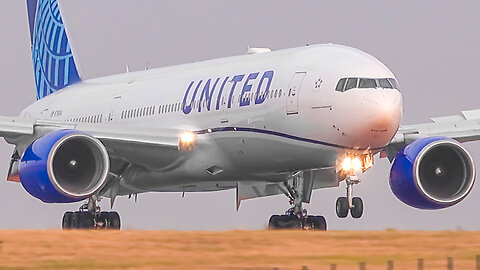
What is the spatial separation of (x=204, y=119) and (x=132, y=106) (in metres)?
5.13

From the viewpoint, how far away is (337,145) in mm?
35844

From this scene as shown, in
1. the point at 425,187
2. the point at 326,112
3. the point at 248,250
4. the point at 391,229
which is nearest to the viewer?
the point at 248,250

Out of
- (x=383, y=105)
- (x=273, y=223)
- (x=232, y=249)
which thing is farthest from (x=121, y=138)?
(x=232, y=249)

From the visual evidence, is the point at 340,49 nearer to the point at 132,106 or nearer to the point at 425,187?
the point at 425,187

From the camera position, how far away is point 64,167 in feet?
124

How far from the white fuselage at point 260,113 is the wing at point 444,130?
3309mm

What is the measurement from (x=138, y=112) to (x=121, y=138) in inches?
203

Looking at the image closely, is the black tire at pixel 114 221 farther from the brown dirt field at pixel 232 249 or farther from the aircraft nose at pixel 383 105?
the brown dirt field at pixel 232 249

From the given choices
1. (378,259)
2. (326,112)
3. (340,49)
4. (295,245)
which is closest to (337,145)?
(326,112)

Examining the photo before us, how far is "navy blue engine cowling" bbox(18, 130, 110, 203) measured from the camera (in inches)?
1431

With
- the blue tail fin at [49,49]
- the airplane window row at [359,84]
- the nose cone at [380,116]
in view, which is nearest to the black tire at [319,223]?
the nose cone at [380,116]

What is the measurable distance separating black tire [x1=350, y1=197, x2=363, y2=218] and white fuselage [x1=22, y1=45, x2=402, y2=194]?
114 cm

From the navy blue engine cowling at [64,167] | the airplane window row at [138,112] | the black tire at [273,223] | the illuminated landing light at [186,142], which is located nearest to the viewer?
the navy blue engine cowling at [64,167]

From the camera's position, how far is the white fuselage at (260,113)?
3544cm
